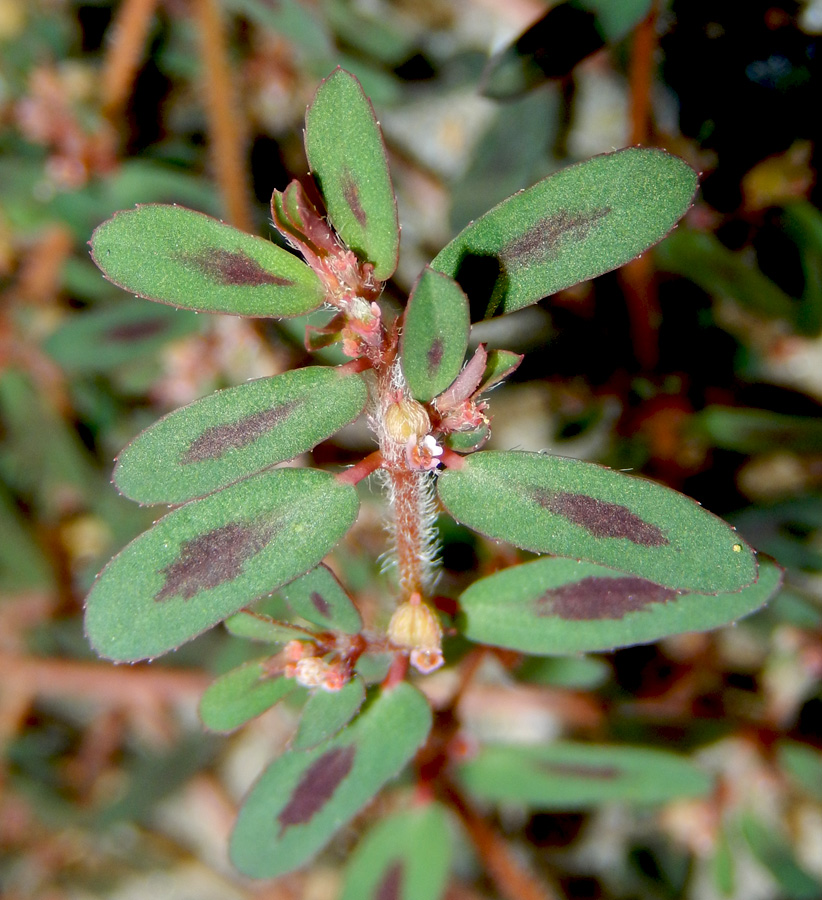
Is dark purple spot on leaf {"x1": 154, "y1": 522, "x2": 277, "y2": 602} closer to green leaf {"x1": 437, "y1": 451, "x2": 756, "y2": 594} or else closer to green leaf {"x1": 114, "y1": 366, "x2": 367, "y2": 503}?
green leaf {"x1": 114, "y1": 366, "x2": 367, "y2": 503}

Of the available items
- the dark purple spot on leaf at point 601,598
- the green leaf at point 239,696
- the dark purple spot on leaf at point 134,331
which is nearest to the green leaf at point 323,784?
the green leaf at point 239,696

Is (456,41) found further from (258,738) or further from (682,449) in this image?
(258,738)

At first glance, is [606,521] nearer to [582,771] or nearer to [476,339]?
[582,771]

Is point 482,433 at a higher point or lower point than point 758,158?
higher

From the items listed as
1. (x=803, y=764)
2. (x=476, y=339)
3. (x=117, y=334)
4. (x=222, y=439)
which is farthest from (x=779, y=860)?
(x=117, y=334)

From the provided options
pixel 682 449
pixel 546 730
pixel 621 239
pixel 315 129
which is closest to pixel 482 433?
pixel 621 239

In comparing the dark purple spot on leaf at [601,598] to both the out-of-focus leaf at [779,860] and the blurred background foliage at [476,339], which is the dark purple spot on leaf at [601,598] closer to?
the blurred background foliage at [476,339]

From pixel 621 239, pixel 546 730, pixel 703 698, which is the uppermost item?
pixel 621 239
